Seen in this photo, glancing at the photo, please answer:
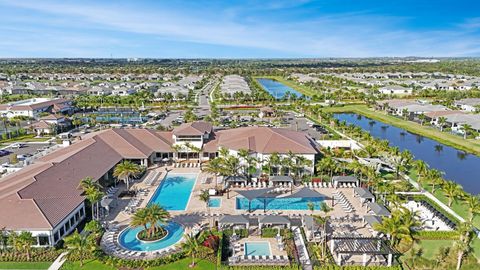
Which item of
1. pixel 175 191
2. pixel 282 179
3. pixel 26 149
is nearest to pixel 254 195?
pixel 282 179

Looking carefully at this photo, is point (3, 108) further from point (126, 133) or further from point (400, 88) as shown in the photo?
point (400, 88)

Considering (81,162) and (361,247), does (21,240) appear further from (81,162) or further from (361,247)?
(361,247)

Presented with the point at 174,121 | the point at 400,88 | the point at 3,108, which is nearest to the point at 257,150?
the point at 174,121

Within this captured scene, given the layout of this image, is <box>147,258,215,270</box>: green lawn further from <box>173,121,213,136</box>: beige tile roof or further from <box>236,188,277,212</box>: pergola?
<box>173,121,213,136</box>: beige tile roof

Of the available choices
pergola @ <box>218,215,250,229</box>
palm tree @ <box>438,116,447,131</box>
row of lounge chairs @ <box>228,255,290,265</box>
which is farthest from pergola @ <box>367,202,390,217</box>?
palm tree @ <box>438,116,447,131</box>

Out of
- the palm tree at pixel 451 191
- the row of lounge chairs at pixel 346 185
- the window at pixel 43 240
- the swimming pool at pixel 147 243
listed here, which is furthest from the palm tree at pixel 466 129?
the window at pixel 43 240

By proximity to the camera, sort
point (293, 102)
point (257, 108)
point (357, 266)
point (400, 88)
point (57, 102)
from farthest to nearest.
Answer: point (400, 88), point (293, 102), point (257, 108), point (57, 102), point (357, 266)

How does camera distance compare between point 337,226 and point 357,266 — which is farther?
point 337,226
